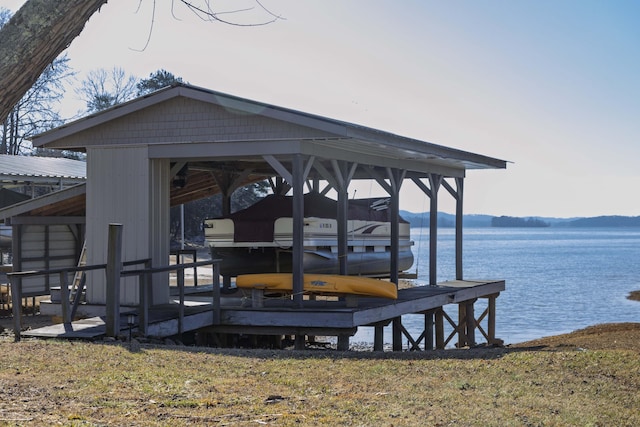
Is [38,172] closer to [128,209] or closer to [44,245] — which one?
[44,245]

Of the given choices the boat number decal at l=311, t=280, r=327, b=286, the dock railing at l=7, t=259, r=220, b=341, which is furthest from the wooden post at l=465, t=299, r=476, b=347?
the dock railing at l=7, t=259, r=220, b=341

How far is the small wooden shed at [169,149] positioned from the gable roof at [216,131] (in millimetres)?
16

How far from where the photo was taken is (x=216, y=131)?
14.2 m

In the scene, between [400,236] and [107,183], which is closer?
[107,183]

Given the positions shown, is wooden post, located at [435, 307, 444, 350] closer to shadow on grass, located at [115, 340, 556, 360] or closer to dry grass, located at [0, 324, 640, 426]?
shadow on grass, located at [115, 340, 556, 360]

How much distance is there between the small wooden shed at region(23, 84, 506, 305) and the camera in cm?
1368

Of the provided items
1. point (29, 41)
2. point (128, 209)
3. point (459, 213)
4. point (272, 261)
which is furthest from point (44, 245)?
point (29, 41)

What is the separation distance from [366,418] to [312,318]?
6869 millimetres

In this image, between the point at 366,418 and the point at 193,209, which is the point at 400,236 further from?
the point at 193,209

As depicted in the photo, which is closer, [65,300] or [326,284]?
[65,300]

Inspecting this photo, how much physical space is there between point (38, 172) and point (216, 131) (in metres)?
12.0

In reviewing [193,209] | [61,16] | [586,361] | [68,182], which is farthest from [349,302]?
[193,209]

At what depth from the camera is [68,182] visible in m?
25.5

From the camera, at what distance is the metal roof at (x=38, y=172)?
76.2 ft
